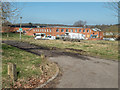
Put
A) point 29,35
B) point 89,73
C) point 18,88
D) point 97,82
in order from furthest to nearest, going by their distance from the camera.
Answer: point 29,35
point 89,73
point 97,82
point 18,88

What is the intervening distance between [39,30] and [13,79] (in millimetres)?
39448

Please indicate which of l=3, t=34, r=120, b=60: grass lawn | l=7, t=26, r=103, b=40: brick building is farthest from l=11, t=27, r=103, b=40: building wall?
l=3, t=34, r=120, b=60: grass lawn

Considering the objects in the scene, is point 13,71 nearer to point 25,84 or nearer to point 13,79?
point 13,79

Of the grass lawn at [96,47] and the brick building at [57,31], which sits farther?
the brick building at [57,31]

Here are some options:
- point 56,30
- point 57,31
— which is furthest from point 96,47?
point 57,31

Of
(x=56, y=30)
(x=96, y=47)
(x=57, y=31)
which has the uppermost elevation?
(x=56, y=30)

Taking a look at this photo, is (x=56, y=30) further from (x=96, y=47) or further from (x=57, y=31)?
(x=96, y=47)

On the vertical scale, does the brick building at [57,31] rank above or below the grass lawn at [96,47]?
above

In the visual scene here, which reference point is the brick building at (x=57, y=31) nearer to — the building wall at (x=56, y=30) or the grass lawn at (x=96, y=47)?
the building wall at (x=56, y=30)

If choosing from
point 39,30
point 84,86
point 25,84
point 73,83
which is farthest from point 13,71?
point 39,30

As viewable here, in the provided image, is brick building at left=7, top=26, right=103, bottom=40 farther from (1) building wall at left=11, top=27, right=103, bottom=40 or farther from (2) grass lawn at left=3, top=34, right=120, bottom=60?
(2) grass lawn at left=3, top=34, right=120, bottom=60

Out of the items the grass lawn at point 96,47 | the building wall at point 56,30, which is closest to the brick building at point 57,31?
the building wall at point 56,30

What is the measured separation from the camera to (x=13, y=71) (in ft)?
22.2

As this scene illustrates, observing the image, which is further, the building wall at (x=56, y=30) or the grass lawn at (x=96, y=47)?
the building wall at (x=56, y=30)
